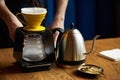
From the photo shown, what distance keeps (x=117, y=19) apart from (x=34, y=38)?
1911 mm

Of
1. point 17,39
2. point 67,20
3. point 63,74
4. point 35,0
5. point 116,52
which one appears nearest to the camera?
point 63,74

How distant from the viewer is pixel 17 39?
1.39 meters

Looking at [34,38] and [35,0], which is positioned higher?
[35,0]

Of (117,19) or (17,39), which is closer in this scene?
(17,39)

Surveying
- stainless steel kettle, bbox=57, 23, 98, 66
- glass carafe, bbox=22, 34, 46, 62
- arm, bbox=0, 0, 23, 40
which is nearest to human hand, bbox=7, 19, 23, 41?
arm, bbox=0, 0, 23, 40

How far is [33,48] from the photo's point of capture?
1.38 m

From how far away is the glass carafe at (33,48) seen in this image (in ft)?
4.45

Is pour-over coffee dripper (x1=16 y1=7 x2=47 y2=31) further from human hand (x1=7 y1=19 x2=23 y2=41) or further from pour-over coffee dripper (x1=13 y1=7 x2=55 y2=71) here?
human hand (x1=7 y1=19 x2=23 y2=41)

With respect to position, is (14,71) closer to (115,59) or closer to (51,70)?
(51,70)

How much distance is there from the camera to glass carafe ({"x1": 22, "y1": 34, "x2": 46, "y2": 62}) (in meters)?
1.36

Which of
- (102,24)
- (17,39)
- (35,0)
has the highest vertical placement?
(35,0)

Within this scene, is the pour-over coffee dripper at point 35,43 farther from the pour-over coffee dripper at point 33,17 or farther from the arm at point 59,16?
the arm at point 59,16

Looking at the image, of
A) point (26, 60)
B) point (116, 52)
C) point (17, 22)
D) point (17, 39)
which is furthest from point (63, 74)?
point (17, 22)

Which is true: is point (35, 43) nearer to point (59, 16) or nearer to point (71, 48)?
point (71, 48)
